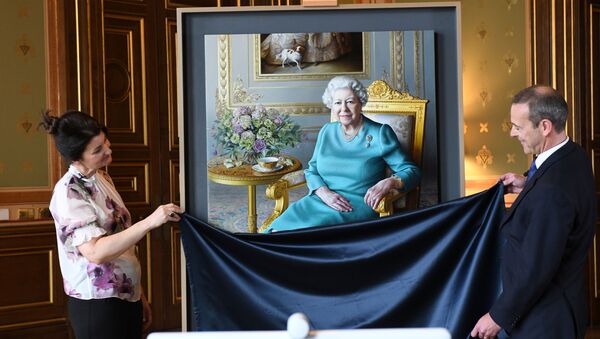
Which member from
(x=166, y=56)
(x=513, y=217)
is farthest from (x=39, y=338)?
(x=513, y=217)

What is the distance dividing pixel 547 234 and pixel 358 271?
2.56 ft

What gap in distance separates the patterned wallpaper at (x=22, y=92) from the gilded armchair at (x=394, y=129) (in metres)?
2.66

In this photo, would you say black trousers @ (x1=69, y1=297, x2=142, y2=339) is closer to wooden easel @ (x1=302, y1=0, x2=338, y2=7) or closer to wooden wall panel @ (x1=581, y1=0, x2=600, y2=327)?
wooden easel @ (x1=302, y1=0, x2=338, y2=7)

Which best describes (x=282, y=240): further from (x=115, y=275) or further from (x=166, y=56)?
(x=166, y=56)

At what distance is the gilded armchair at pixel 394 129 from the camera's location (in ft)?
9.52

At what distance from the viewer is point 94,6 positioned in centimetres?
510

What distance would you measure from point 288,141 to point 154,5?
2.83 m

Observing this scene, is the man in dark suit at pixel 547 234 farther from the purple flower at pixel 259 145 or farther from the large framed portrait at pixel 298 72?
the purple flower at pixel 259 145

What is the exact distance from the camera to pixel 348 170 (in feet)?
9.57

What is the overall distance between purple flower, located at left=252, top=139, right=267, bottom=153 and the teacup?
4cm

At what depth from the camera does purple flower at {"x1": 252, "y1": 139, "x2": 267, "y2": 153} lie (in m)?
2.93

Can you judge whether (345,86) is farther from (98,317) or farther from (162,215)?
(98,317)

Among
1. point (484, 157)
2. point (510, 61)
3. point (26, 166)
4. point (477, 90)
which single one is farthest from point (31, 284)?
point (510, 61)

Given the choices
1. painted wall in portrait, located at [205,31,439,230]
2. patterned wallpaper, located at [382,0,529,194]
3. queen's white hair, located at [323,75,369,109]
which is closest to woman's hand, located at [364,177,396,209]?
painted wall in portrait, located at [205,31,439,230]
